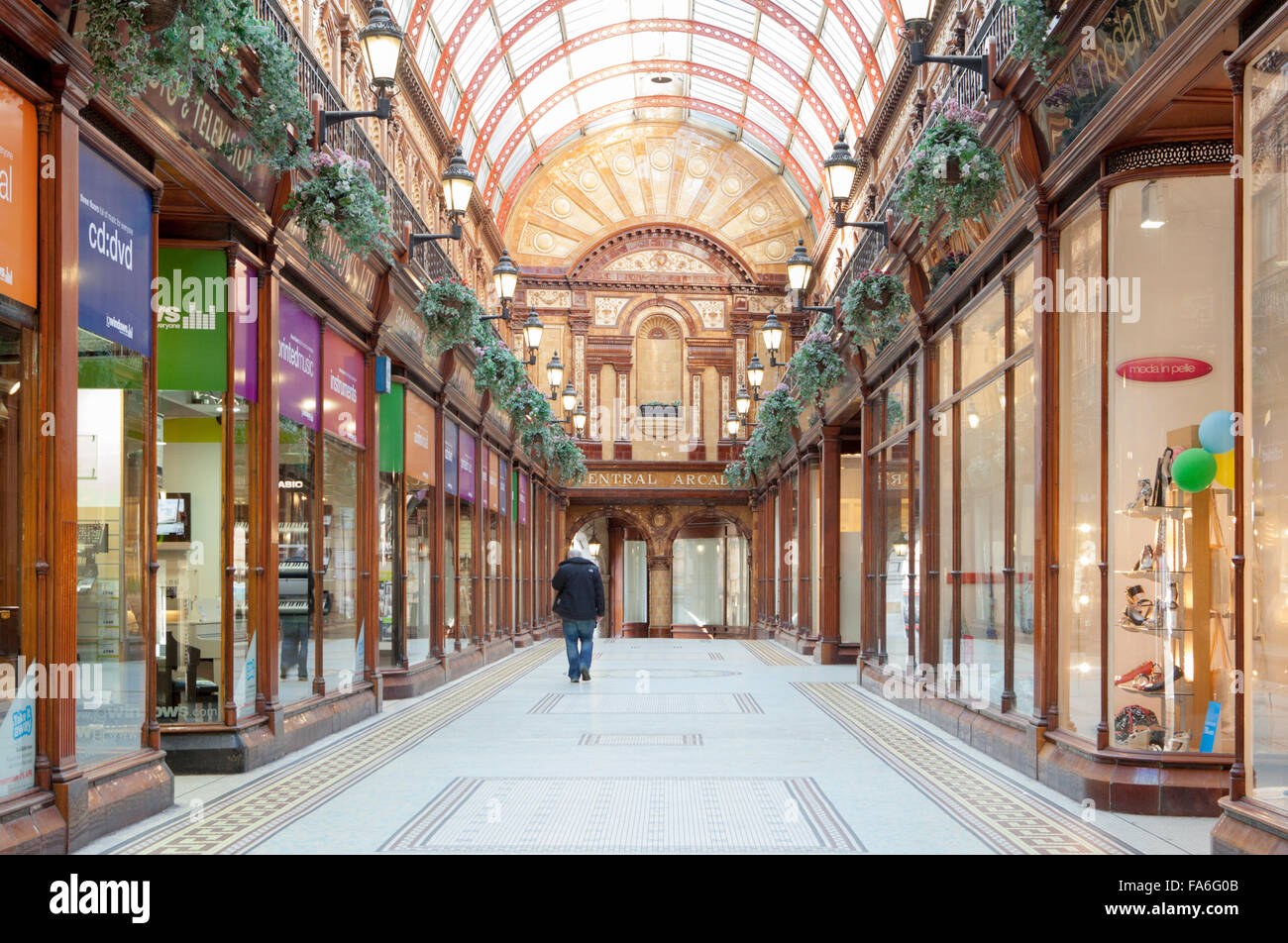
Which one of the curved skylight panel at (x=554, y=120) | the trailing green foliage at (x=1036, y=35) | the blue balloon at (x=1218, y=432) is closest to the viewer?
the blue balloon at (x=1218, y=432)

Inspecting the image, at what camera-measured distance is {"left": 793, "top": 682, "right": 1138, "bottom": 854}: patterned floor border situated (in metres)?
5.45

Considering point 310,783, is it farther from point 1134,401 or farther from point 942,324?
point 942,324

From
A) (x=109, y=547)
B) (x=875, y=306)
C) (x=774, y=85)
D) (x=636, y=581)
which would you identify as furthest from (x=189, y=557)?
(x=636, y=581)

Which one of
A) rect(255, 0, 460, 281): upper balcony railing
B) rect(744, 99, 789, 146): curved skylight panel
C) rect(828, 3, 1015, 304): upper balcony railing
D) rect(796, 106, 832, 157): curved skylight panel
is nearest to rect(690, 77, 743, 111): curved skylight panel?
rect(744, 99, 789, 146): curved skylight panel

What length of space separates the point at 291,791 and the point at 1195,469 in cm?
512

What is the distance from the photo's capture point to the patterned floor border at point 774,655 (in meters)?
18.2

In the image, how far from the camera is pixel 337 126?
9.65m

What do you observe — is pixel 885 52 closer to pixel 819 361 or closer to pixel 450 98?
pixel 819 361

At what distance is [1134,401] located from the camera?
6.70 meters

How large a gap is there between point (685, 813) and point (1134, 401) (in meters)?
3.31

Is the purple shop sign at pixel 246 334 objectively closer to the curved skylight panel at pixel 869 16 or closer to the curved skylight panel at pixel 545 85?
the curved skylight panel at pixel 869 16

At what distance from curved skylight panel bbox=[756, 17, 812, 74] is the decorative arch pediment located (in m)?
7.95

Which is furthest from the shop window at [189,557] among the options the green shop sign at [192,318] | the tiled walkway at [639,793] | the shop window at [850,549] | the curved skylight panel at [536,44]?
the curved skylight panel at [536,44]

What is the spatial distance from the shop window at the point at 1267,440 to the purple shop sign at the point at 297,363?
6.03 meters
